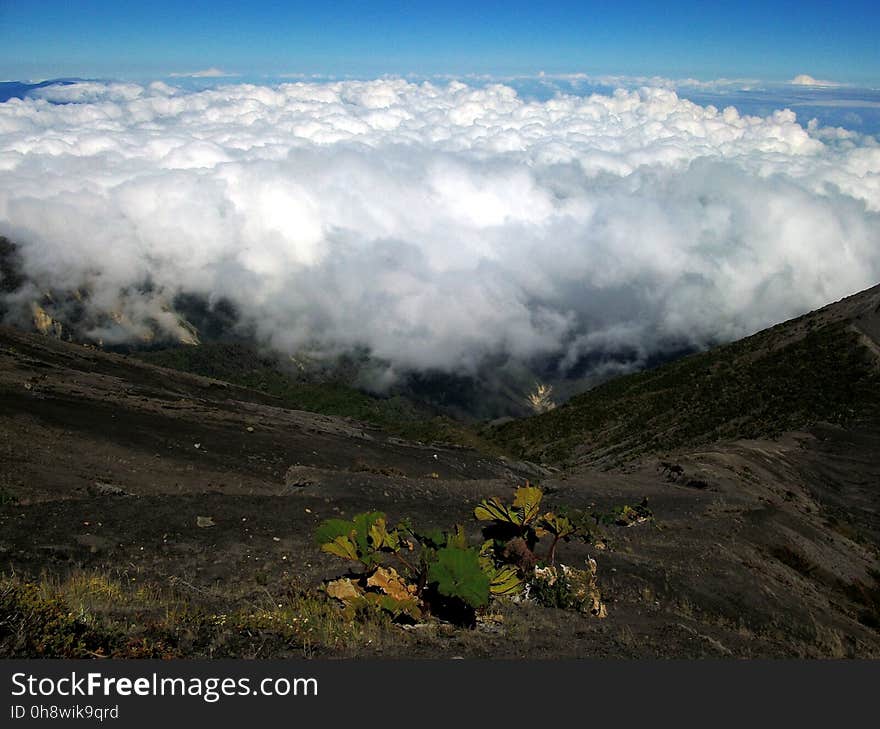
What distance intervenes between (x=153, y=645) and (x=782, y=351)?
72045 millimetres

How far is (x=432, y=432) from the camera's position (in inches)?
2436

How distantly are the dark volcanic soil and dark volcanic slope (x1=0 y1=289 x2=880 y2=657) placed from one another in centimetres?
8

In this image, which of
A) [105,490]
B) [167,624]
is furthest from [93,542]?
[167,624]

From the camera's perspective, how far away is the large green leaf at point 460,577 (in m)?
8.30

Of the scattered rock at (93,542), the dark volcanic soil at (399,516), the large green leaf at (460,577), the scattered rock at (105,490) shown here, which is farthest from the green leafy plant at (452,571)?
the scattered rock at (105,490)

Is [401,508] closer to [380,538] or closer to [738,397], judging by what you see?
[380,538]

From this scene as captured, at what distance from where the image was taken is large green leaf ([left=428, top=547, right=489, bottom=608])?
27.2ft

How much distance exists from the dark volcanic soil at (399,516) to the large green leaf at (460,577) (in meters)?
0.72

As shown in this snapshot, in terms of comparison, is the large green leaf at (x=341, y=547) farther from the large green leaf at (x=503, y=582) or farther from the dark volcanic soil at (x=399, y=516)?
the large green leaf at (x=503, y=582)

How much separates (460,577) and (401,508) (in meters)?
11.6

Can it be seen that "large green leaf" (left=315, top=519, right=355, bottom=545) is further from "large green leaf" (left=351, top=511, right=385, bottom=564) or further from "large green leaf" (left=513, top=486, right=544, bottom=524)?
"large green leaf" (left=513, top=486, right=544, bottom=524)

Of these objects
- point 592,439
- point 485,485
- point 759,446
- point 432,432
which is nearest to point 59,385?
point 485,485

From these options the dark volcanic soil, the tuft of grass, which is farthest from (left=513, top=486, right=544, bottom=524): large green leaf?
the tuft of grass

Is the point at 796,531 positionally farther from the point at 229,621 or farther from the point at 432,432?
the point at 432,432
